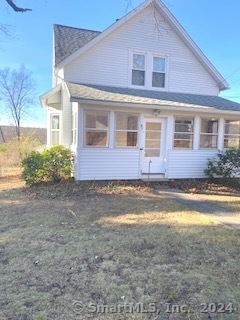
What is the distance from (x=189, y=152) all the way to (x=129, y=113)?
122 inches

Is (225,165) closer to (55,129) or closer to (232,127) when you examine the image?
(232,127)

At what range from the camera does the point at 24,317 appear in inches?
104

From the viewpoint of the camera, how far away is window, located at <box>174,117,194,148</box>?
34.9 feet

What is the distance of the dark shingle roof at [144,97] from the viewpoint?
9102mm

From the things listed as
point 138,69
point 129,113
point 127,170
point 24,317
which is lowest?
point 24,317

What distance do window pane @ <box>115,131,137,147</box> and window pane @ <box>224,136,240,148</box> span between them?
13.9 ft

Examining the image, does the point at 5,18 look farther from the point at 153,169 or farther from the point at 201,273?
the point at 201,273

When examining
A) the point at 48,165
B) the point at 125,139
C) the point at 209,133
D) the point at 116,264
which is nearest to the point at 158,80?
the point at 209,133

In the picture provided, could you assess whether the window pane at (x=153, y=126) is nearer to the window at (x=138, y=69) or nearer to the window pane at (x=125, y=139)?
the window pane at (x=125, y=139)

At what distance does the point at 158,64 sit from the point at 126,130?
→ 13.2 feet

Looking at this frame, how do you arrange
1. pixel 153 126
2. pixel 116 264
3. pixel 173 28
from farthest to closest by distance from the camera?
pixel 173 28 < pixel 153 126 < pixel 116 264

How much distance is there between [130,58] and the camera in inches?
447

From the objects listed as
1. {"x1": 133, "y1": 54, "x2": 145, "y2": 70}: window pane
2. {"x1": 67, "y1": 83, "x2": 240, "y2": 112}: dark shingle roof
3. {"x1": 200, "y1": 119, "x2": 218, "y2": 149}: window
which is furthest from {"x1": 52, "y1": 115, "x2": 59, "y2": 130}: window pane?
{"x1": 200, "y1": 119, "x2": 218, "y2": 149}: window

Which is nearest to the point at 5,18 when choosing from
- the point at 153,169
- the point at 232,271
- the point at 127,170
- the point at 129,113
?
the point at 129,113
